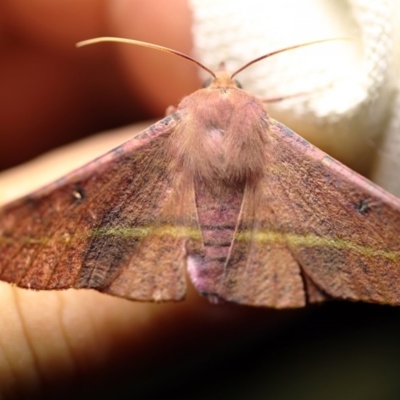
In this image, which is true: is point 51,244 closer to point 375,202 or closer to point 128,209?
point 128,209

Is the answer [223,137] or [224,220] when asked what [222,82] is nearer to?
[223,137]

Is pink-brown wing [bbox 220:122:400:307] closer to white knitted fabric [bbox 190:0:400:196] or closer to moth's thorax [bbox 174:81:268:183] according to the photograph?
moth's thorax [bbox 174:81:268:183]

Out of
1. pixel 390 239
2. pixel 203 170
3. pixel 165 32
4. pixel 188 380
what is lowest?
pixel 188 380

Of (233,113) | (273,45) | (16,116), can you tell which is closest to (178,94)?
(273,45)

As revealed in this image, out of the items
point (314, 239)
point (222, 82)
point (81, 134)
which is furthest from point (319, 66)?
point (81, 134)

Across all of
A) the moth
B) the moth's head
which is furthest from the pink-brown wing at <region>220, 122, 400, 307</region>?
the moth's head

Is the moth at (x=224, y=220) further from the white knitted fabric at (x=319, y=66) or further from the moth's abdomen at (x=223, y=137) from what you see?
the white knitted fabric at (x=319, y=66)
